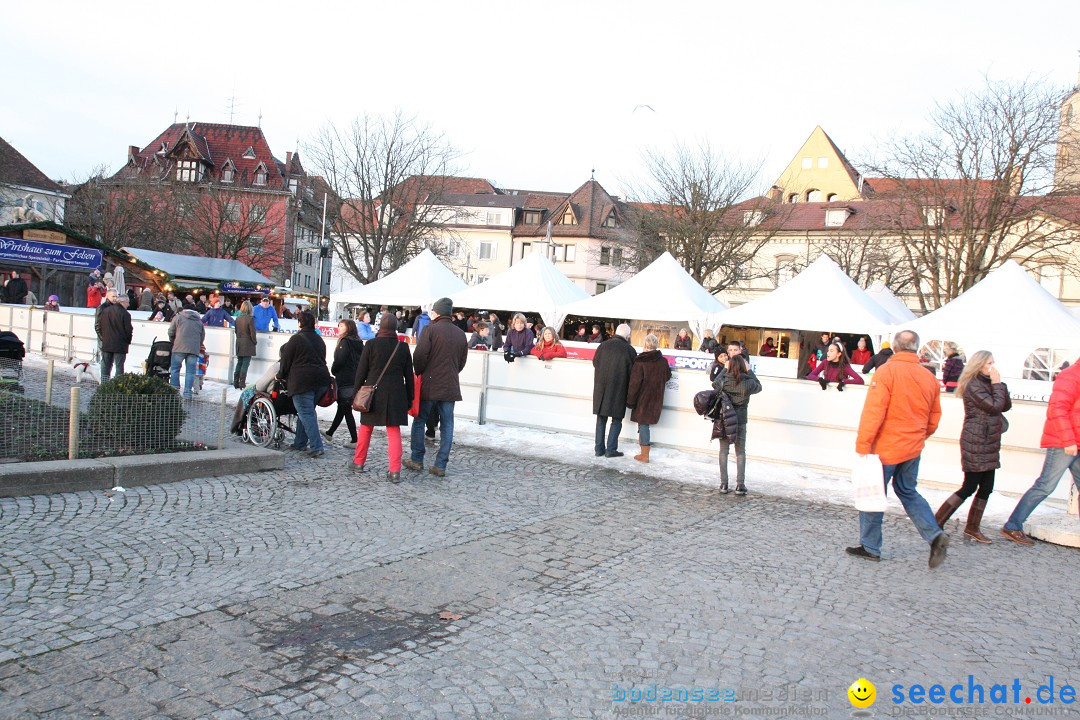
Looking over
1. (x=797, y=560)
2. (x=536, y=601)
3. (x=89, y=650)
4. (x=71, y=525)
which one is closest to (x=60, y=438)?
(x=71, y=525)

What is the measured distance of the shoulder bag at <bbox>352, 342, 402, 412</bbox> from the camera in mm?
8922

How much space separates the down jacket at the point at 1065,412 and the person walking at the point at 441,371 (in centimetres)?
578

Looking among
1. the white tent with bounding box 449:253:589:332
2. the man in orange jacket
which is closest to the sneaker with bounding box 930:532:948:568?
the man in orange jacket

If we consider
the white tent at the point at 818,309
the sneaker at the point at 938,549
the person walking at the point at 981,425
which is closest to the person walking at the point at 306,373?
the sneaker at the point at 938,549

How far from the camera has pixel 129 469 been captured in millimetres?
7902

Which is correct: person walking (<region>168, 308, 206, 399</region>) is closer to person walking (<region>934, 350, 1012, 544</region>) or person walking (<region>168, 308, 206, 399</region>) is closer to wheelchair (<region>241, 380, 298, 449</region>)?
wheelchair (<region>241, 380, 298, 449</region>)

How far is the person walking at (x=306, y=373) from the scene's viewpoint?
9789 millimetres

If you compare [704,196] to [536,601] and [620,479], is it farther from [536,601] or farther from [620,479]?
[536,601]

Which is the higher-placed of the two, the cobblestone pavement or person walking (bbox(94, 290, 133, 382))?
person walking (bbox(94, 290, 133, 382))

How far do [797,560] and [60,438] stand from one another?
273 inches

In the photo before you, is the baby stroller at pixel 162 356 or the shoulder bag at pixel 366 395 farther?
the baby stroller at pixel 162 356

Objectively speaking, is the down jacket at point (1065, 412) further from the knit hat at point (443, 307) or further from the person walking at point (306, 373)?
the person walking at point (306, 373)

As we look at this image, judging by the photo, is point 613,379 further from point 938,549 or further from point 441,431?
point 938,549

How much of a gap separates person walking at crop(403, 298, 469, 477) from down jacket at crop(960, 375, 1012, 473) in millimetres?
5119
